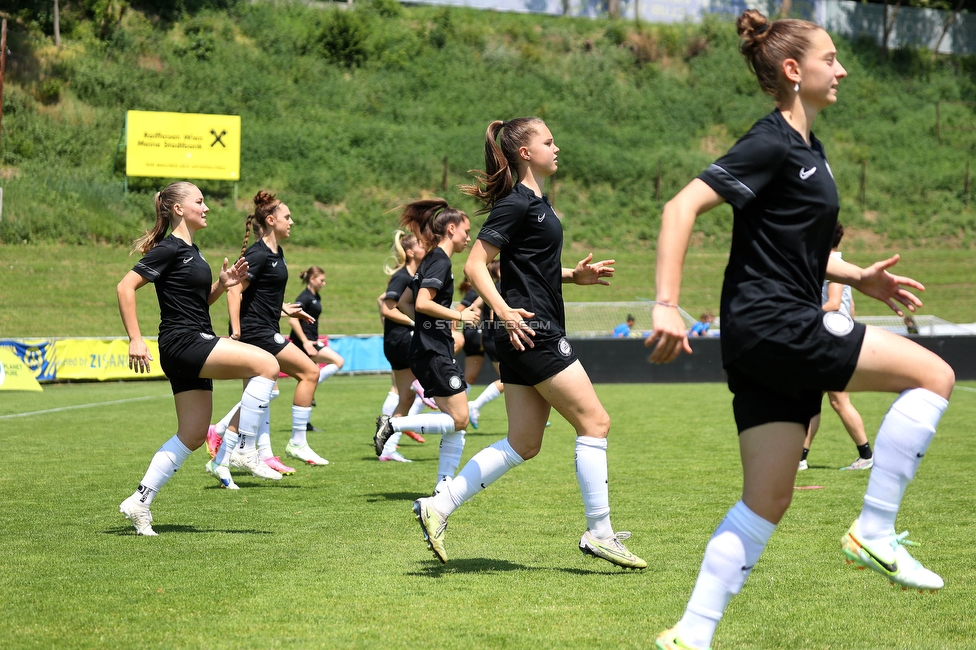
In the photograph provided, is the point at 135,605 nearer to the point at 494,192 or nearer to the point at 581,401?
the point at 581,401

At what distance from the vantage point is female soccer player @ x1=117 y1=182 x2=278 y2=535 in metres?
5.79

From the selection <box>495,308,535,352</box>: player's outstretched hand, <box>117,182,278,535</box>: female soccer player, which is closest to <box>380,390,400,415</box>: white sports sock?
<box>117,182,278,535</box>: female soccer player

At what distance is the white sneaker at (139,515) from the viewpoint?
5.78m

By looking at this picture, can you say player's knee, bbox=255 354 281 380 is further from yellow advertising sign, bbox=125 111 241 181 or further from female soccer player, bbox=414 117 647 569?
yellow advertising sign, bbox=125 111 241 181

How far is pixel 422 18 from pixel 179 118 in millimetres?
19736

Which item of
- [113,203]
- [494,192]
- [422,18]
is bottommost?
[113,203]

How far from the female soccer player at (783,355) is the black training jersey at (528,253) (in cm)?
172

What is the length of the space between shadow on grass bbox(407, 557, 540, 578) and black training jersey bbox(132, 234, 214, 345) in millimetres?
2085

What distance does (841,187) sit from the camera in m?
43.3

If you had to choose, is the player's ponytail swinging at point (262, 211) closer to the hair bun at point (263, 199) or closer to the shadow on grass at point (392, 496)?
the hair bun at point (263, 199)

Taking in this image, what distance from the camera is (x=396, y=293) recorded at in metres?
8.91

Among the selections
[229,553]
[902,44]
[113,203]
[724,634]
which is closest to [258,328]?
[229,553]

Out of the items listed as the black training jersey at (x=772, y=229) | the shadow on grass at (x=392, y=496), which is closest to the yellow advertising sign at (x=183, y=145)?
the shadow on grass at (x=392, y=496)

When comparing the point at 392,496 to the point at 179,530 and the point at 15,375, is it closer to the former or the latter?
the point at 179,530
